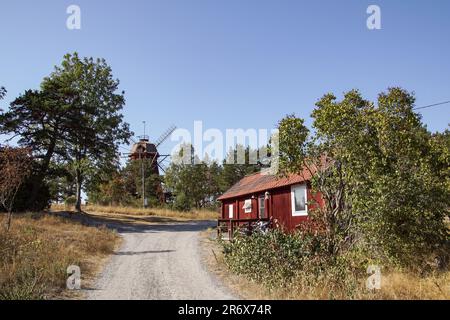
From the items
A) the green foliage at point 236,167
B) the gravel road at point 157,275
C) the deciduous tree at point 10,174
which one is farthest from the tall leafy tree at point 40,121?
the green foliage at point 236,167

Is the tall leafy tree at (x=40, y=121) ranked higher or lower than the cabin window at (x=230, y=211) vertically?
higher

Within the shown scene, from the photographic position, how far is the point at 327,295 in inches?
363

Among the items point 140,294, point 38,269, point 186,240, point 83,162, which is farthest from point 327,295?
point 83,162

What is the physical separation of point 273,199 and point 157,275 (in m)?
11.1

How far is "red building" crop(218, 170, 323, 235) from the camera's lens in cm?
1887

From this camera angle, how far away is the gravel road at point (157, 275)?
398 inches

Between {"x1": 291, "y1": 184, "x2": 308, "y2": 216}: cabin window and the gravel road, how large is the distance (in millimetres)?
5225

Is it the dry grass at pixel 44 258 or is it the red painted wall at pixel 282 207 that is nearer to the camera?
the dry grass at pixel 44 258

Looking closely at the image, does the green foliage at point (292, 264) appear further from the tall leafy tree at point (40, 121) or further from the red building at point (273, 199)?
the tall leafy tree at point (40, 121)

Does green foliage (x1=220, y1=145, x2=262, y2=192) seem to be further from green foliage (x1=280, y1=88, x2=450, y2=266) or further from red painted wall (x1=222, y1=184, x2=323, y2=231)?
green foliage (x1=280, y1=88, x2=450, y2=266)

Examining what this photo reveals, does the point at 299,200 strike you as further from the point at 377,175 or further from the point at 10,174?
the point at 10,174

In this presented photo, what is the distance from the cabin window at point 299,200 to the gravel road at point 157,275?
522 centimetres

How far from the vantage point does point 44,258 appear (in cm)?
1259

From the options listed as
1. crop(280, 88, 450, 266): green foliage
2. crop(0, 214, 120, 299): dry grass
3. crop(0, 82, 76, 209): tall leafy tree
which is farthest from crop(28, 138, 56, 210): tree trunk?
crop(280, 88, 450, 266): green foliage
